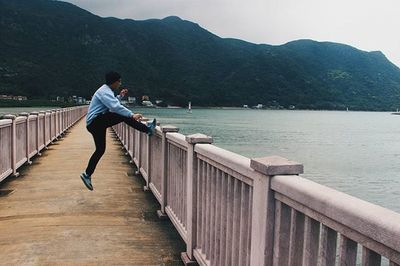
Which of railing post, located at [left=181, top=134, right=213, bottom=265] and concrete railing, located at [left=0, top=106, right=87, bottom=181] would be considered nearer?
railing post, located at [left=181, top=134, right=213, bottom=265]

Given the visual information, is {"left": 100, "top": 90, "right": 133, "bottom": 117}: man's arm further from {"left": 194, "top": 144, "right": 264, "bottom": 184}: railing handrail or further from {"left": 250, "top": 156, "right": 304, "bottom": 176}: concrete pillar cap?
{"left": 250, "top": 156, "right": 304, "bottom": 176}: concrete pillar cap

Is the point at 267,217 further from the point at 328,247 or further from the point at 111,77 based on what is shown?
the point at 111,77

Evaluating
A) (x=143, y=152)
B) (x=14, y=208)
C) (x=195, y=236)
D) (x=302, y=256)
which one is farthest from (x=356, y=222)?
(x=143, y=152)

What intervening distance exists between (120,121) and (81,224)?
1904 mm

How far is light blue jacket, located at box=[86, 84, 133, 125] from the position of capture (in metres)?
7.00

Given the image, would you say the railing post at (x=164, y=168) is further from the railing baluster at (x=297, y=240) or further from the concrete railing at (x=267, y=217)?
the railing baluster at (x=297, y=240)

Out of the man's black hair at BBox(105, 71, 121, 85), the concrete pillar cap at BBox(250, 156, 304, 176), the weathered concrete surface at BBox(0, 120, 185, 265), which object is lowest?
the weathered concrete surface at BBox(0, 120, 185, 265)

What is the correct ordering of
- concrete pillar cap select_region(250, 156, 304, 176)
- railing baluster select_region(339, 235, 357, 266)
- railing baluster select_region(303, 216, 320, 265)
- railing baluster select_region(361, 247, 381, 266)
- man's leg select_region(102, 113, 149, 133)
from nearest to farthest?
railing baluster select_region(361, 247, 381, 266)
railing baluster select_region(339, 235, 357, 266)
railing baluster select_region(303, 216, 320, 265)
concrete pillar cap select_region(250, 156, 304, 176)
man's leg select_region(102, 113, 149, 133)

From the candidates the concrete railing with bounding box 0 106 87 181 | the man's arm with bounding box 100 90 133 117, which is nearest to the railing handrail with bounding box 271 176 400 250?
the man's arm with bounding box 100 90 133 117

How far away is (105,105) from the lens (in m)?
7.14

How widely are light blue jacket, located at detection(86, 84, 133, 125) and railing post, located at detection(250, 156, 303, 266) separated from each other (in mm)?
4434

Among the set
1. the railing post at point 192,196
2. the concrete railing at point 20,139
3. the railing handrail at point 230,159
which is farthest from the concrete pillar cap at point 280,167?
the concrete railing at point 20,139

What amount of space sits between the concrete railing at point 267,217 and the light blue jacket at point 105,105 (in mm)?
1761

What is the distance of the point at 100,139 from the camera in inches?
298
